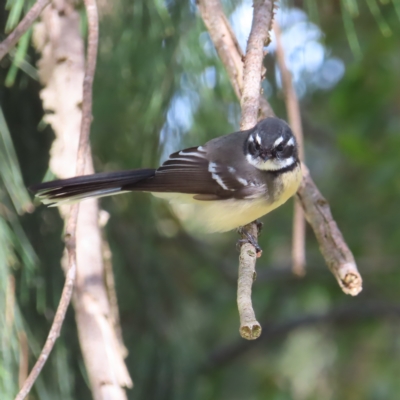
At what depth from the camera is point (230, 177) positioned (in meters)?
2.75

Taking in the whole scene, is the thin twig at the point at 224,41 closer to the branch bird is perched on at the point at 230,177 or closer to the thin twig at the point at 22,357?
the branch bird is perched on at the point at 230,177

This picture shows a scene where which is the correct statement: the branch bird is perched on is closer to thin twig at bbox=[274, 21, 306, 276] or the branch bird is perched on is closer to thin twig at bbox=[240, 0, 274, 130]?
thin twig at bbox=[274, 21, 306, 276]

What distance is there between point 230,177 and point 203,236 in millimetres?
2386

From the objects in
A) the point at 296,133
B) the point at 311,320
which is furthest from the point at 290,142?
the point at 311,320

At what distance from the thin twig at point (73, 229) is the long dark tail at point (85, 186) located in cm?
19

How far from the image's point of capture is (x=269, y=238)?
433cm

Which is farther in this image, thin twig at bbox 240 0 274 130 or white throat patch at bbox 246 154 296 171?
white throat patch at bbox 246 154 296 171

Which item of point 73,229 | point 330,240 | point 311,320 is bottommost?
point 311,320

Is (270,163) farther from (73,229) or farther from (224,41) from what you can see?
(73,229)

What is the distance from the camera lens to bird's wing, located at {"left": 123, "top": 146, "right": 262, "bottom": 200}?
103 inches

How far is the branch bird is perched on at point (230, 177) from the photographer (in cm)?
250

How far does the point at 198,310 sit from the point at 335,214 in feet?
3.72

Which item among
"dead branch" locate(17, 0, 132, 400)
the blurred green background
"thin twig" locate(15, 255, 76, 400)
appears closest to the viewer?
"thin twig" locate(15, 255, 76, 400)

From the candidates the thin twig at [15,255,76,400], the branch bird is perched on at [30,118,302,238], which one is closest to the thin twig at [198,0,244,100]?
the branch bird is perched on at [30,118,302,238]
